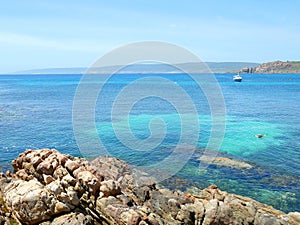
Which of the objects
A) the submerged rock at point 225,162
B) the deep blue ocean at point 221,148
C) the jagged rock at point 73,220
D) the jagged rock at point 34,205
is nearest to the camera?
the jagged rock at point 73,220

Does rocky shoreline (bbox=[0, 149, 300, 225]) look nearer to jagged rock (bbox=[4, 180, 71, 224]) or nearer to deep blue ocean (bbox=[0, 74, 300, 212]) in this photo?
jagged rock (bbox=[4, 180, 71, 224])

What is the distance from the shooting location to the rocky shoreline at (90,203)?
46.0 feet

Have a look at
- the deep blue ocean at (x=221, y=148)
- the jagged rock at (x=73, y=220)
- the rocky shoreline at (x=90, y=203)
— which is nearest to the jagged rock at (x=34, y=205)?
the rocky shoreline at (x=90, y=203)

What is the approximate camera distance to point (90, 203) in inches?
595

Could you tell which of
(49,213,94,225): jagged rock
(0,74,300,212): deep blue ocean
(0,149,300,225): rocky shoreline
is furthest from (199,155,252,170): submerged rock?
(49,213,94,225): jagged rock

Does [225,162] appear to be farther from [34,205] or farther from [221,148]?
[34,205]

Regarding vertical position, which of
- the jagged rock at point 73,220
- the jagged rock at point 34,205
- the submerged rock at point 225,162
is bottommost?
the submerged rock at point 225,162

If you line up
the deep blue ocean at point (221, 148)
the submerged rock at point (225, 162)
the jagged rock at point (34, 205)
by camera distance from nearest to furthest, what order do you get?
1. the jagged rock at point (34, 205)
2. the deep blue ocean at point (221, 148)
3. the submerged rock at point (225, 162)

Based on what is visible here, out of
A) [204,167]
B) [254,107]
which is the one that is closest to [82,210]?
[204,167]

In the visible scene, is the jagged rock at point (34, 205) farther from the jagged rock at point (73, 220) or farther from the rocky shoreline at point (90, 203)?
the jagged rock at point (73, 220)

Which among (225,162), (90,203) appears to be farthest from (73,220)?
(225,162)

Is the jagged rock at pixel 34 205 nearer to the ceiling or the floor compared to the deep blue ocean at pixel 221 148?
nearer to the ceiling

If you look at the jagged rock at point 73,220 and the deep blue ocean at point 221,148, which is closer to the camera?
the jagged rock at point 73,220

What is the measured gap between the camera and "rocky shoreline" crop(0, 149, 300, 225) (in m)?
14.0
